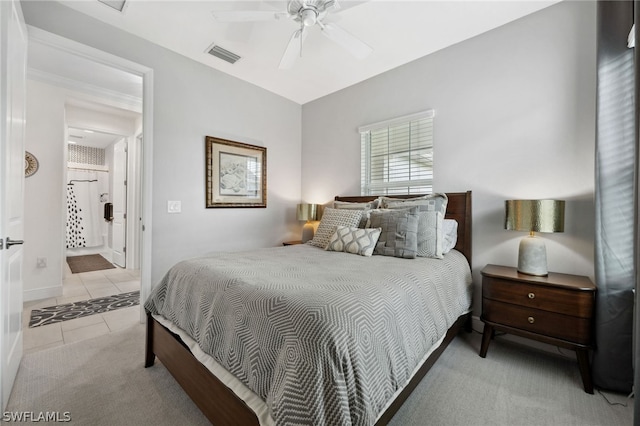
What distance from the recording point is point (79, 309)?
119 inches

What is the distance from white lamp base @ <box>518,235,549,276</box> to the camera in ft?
6.56

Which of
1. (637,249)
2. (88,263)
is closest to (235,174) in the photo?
(637,249)

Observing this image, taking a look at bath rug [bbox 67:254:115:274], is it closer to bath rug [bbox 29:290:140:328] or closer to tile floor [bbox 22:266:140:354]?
tile floor [bbox 22:266:140:354]

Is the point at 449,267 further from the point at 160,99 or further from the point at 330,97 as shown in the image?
the point at 160,99

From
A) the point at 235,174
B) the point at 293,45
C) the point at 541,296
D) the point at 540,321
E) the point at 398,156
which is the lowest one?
the point at 540,321

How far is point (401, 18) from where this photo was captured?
2320 mm

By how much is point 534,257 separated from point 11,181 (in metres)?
3.47

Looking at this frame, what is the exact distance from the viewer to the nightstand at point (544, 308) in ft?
5.66

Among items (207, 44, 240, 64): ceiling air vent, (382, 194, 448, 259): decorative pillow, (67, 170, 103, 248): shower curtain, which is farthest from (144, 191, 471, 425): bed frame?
(67, 170, 103, 248): shower curtain

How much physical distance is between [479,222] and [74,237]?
803cm

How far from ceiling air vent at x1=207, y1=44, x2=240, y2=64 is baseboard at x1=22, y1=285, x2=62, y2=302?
3.51 metres

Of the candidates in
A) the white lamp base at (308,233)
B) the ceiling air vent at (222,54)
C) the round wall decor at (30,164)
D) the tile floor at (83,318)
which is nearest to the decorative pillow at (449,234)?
the white lamp base at (308,233)

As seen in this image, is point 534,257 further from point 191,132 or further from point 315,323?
point 191,132

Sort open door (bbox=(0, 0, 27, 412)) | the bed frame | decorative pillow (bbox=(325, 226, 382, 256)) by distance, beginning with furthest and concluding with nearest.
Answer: decorative pillow (bbox=(325, 226, 382, 256)) < open door (bbox=(0, 0, 27, 412)) < the bed frame
